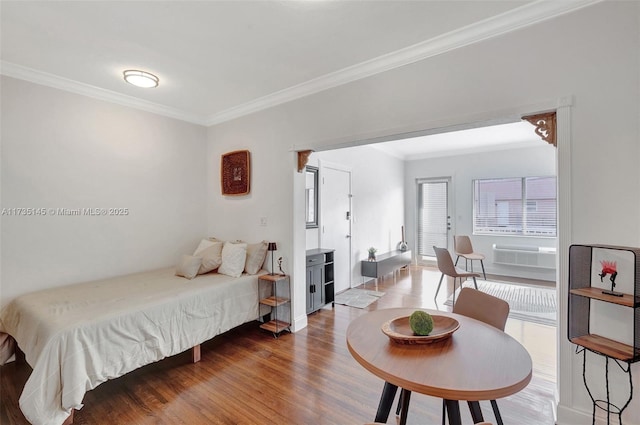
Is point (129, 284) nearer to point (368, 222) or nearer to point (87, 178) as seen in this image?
point (87, 178)

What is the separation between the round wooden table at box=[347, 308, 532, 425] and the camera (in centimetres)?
109

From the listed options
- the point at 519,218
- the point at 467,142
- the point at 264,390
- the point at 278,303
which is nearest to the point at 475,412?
the point at 264,390

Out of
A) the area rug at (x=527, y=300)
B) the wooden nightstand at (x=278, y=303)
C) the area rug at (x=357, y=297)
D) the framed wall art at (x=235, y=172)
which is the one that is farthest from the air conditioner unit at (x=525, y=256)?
the framed wall art at (x=235, y=172)

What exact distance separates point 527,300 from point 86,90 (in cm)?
647

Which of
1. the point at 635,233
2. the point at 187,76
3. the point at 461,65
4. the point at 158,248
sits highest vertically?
the point at 187,76

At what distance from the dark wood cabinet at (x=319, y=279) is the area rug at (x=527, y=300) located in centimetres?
177

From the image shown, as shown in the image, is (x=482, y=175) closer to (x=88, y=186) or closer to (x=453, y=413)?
(x=453, y=413)

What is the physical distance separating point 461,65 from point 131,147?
3.74m

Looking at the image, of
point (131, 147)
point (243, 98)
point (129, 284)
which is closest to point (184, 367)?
point (129, 284)

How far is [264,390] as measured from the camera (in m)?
2.28

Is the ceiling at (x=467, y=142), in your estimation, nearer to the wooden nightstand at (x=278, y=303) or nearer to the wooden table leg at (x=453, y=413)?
the wooden nightstand at (x=278, y=303)

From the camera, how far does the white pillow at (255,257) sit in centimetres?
344

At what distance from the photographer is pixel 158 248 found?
3.81 meters

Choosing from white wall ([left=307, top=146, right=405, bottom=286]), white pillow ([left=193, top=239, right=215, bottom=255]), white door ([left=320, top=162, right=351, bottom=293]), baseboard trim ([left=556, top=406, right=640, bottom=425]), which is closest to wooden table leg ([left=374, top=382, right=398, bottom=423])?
baseboard trim ([left=556, top=406, right=640, bottom=425])
